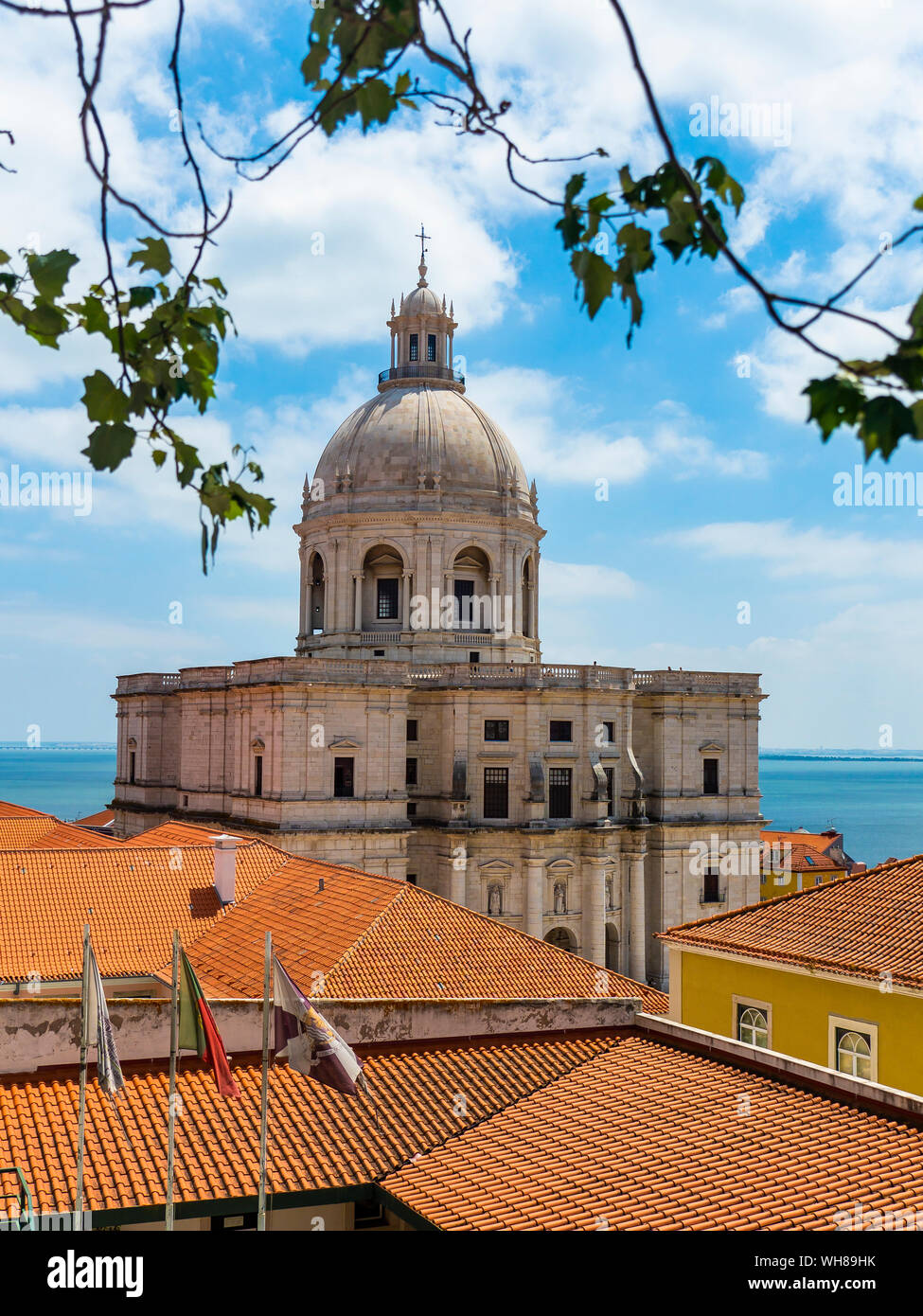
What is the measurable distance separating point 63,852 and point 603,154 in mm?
25149

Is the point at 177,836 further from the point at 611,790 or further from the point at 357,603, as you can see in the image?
the point at 611,790

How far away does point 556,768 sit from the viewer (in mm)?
47719

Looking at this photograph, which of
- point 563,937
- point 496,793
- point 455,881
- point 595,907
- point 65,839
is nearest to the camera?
point 65,839

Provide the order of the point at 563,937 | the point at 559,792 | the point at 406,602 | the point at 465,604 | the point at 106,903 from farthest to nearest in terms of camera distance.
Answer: the point at 465,604 < the point at 406,602 < the point at 563,937 < the point at 559,792 < the point at 106,903

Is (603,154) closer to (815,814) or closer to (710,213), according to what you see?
(710,213)

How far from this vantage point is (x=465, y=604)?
5219 cm

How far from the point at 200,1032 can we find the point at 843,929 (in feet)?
32.6

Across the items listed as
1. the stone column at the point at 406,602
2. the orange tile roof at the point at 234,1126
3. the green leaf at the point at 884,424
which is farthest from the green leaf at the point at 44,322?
the stone column at the point at 406,602

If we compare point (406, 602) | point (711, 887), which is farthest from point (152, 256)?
point (711, 887)

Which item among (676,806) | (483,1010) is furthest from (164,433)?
(676,806)

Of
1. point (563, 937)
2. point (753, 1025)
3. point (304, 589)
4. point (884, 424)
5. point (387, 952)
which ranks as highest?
point (304, 589)

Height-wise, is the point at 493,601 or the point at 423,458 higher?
the point at 423,458

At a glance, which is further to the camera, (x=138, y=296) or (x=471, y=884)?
(x=471, y=884)

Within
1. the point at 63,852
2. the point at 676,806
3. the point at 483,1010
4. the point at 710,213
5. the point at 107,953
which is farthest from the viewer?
the point at 676,806
